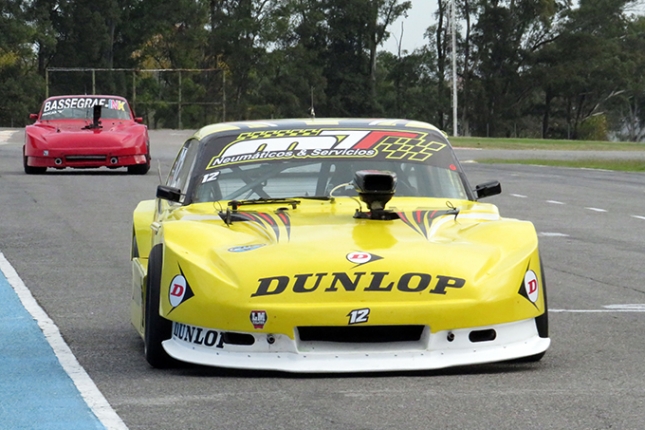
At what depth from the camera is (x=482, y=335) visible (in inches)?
234

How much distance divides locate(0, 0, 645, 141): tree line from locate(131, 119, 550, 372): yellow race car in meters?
74.2

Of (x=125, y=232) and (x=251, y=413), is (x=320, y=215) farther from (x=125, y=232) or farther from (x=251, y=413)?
(x=125, y=232)

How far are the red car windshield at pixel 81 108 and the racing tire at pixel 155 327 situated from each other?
18.1 metres

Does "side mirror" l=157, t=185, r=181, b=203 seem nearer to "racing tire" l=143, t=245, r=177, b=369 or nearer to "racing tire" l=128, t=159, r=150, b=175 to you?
"racing tire" l=143, t=245, r=177, b=369

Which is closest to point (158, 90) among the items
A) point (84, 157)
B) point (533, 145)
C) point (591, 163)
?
point (533, 145)

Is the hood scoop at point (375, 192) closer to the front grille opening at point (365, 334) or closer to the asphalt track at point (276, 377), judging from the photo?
the front grille opening at point (365, 334)

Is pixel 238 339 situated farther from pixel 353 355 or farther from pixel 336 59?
pixel 336 59

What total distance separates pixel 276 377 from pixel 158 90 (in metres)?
81.6

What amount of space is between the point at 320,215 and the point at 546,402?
186cm

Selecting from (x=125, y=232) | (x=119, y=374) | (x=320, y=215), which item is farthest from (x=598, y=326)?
(x=125, y=232)

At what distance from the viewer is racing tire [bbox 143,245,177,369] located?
609cm

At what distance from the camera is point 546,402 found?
530 cm

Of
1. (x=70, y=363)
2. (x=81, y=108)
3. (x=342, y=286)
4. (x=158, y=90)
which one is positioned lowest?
(x=70, y=363)

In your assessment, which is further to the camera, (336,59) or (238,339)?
(336,59)
